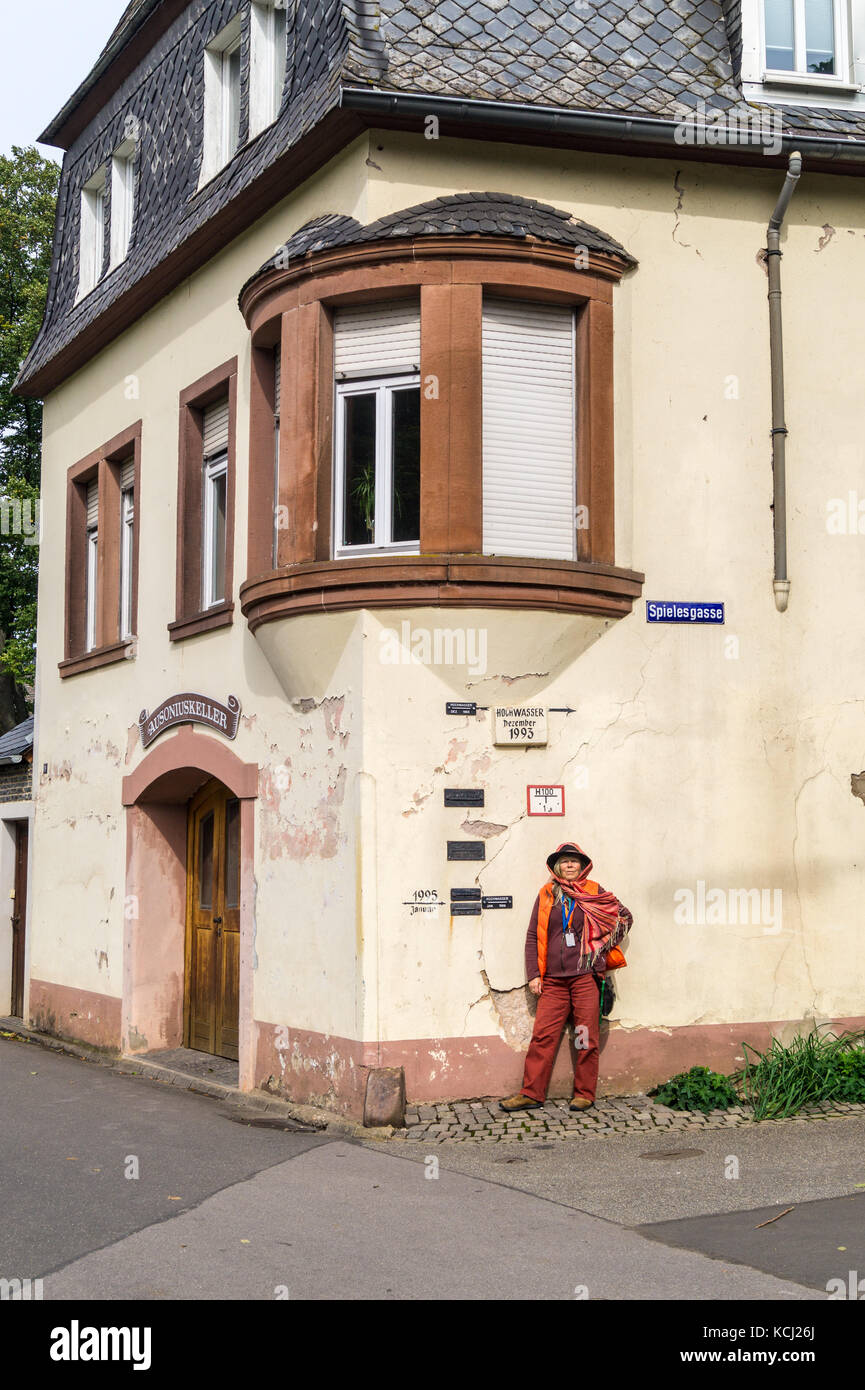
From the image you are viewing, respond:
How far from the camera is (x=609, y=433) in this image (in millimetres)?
10758

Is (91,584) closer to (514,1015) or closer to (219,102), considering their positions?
(219,102)

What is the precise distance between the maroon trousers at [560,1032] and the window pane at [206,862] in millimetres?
4762

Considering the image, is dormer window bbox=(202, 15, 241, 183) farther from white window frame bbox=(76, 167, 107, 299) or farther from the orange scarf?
the orange scarf

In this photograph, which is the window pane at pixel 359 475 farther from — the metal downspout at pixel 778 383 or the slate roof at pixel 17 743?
the slate roof at pixel 17 743

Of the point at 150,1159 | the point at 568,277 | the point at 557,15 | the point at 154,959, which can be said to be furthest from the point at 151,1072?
the point at 557,15

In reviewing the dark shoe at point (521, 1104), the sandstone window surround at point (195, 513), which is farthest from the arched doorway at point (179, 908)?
the dark shoe at point (521, 1104)

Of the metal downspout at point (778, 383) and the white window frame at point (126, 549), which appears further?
the white window frame at point (126, 549)

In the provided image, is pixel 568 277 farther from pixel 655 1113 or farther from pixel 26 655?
pixel 26 655

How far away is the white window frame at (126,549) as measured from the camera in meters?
15.3

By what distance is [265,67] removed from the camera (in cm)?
1274

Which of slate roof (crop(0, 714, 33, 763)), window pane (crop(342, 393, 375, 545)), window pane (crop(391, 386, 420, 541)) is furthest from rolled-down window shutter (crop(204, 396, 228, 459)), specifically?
slate roof (crop(0, 714, 33, 763))

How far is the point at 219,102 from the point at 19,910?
397 inches

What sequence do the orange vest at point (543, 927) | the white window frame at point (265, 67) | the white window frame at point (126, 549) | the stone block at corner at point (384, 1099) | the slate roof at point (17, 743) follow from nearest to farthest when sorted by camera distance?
the stone block at corner at point (384, 1099)
the orange vest at point (543, 927)
the white window frame at point (265, 67)
the white window frame at point (126, 549)
the slate roof at point (17, 743)
